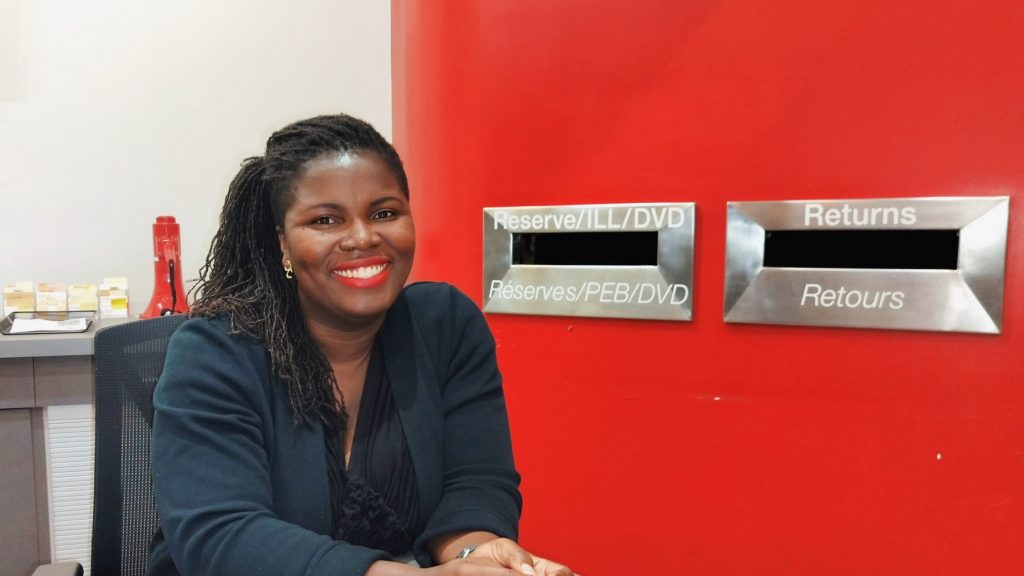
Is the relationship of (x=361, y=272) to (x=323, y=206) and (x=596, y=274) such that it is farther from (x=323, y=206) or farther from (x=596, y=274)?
(x=596, y=274)

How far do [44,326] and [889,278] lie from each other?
6.64 feet

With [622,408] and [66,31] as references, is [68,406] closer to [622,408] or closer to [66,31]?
[66,31]

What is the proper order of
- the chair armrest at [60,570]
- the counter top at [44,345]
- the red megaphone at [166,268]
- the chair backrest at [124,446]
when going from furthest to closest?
the red megaphone at [166,268]
the counter top at [44,345]
the chair backrest at [124,446]
the chair armrest at [60,570]

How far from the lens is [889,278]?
4.31 ft

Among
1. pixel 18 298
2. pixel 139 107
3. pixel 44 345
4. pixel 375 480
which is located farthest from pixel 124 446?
pixel 139 107

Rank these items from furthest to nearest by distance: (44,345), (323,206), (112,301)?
(112,301) → (44,345) → (323,206)

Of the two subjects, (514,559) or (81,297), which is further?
(81,297)

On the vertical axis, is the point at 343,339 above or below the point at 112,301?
above

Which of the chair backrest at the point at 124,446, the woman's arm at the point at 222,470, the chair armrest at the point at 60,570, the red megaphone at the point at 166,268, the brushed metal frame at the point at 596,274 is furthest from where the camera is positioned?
the red megaphone at the point at 166,268

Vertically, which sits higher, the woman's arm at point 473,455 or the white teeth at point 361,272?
the white teeth at point 361,272

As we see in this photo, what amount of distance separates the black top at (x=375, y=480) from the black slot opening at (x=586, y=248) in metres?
0.62

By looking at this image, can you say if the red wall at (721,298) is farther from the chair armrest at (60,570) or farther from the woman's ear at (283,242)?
the chair armrest at (60,570)

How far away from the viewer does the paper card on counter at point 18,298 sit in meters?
2.15

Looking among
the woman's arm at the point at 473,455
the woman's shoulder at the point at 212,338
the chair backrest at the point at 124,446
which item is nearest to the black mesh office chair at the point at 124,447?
the chair backrest at the point at 124,446
